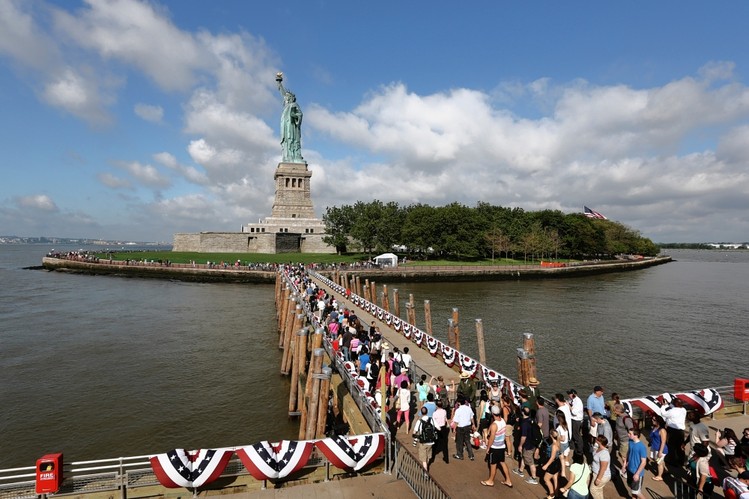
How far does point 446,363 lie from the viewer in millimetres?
15977

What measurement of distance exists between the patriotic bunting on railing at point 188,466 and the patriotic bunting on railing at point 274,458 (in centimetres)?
46

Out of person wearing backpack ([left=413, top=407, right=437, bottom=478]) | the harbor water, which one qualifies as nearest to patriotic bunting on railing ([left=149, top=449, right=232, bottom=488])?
person wearing backpack ([left=413, top=407, right=437, bottom=478])

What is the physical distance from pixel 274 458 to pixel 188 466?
5.41ft

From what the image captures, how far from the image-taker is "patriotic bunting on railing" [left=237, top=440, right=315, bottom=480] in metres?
8.33

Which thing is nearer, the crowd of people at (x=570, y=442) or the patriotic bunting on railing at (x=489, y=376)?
the crowd of people at (x=570, y=442)

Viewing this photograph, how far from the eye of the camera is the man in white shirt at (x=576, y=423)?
8.87 m

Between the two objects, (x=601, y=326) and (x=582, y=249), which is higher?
(x=582, y=249)

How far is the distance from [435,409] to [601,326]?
27.8m

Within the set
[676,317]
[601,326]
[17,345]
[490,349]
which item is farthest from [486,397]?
[676,317]

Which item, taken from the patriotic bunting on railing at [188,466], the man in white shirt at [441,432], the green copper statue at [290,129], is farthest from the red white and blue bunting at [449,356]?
the green copper statue at [290,129]

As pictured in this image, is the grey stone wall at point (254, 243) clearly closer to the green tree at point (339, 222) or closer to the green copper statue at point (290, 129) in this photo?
the green tree at point (339, 222)

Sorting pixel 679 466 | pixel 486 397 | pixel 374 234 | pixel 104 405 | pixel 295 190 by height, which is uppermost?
pixel 295 190

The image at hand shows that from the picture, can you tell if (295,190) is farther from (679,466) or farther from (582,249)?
(679,466)

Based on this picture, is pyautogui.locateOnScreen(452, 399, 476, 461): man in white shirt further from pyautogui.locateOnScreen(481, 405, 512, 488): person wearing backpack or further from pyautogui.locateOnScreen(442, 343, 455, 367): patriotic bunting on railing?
pyautogui.locateOnScreen(442, 343, 455, 367): patriotic bunting on railing
